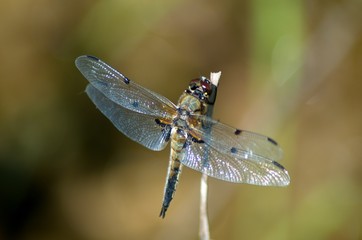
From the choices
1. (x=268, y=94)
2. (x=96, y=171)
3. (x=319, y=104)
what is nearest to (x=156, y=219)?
(x=96, y=171)

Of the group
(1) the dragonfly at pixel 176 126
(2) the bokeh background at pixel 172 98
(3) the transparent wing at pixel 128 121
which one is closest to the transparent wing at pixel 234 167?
(1) the dragonfly at pixel 176 126

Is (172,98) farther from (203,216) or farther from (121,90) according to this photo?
(203,216)

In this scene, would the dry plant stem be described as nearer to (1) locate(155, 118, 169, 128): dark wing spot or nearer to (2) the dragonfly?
(2) the dragonfly

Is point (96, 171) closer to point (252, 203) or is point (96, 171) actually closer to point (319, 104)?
point (252, 203)

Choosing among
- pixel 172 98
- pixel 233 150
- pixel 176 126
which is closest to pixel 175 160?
pixel 176 126

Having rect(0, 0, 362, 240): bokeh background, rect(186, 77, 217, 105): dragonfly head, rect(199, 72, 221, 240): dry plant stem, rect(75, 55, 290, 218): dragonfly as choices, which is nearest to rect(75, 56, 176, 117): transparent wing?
rect(75, 55, 290, 218): dragonfly

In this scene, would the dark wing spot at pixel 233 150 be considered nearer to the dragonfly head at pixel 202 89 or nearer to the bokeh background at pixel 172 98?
the dragonfly head at pixel 202 89
